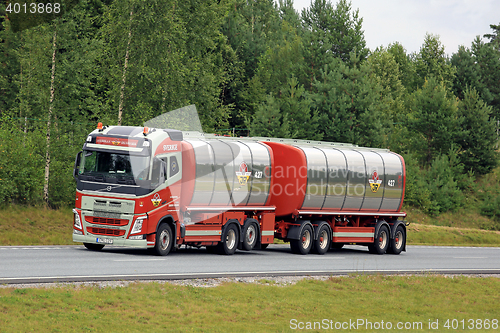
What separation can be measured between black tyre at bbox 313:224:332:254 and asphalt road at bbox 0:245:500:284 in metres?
0.69

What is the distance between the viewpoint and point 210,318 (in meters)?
11.2

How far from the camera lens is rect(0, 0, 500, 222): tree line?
2916cm

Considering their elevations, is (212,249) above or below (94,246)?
below

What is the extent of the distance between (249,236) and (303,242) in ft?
7.98

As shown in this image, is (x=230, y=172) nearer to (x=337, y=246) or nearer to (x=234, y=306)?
(x=337, y=246)

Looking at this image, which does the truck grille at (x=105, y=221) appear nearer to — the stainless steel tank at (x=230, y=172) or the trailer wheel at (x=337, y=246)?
the stainless steel tank at (x=230, y=172)

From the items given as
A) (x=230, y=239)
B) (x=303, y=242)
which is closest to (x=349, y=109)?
(x=303, y=242)

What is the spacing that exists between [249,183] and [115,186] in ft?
17.7

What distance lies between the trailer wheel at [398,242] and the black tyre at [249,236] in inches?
299

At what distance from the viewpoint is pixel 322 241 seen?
24.8 meters

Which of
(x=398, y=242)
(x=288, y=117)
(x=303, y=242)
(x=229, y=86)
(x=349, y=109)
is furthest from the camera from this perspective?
(x=229, y=86)

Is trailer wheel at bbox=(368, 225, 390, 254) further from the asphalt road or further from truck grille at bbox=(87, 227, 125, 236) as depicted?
truck grille at bbox=(87, 227, 125, 236)

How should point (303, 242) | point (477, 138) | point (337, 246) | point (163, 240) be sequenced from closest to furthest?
point (163, 240), point (303, 242), point (337, 246), point (477, 138)

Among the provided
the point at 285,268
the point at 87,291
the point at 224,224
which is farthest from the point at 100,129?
the point at 87,291
